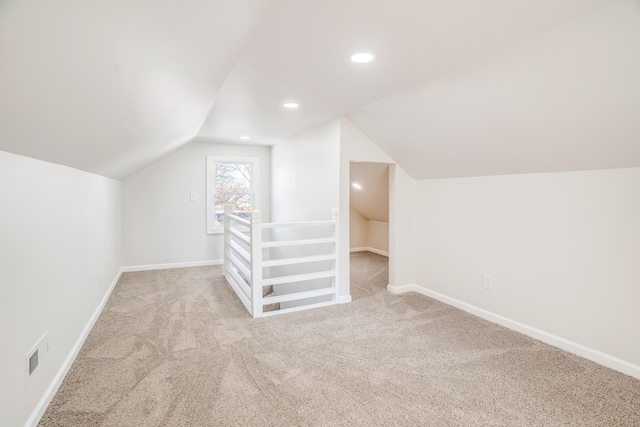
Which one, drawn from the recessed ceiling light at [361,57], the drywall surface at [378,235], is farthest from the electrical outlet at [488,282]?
the drywall surface at [378,235]

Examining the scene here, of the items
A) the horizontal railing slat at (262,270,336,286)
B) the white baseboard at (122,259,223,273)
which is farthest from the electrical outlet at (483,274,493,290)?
the white baseboard at (122,259,223,273)

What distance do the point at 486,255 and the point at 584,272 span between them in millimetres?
798

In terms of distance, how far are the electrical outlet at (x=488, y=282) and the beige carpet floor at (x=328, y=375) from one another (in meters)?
0.33

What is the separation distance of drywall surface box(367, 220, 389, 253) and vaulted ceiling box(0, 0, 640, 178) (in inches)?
136

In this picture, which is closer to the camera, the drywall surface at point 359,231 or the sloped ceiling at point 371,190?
the sloped ceiling at point 371,190

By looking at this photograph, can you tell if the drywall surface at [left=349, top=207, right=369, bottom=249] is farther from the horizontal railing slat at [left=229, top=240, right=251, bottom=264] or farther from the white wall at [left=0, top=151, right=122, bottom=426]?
the white wall at [left=0, top=151, right=122, bottom=426]

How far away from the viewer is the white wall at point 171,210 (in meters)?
4.95

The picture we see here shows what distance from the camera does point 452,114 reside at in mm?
2590

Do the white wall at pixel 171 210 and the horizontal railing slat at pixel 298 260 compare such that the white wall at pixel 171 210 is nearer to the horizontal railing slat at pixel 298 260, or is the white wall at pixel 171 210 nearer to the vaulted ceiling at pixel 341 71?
the vaulted ceiling at pixel 341 71

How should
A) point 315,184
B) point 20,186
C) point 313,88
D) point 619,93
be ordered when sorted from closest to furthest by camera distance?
point 20,186
point 619,93
point 313,88
point 315,184

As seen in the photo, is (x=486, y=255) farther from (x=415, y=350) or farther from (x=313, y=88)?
(x=313, y=88)

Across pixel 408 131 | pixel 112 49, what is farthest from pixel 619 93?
pixel 112 49

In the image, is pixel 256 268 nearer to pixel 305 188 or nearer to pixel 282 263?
pixel 282 263

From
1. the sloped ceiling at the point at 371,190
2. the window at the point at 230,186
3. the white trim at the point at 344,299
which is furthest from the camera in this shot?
the window at the point at 230,186
